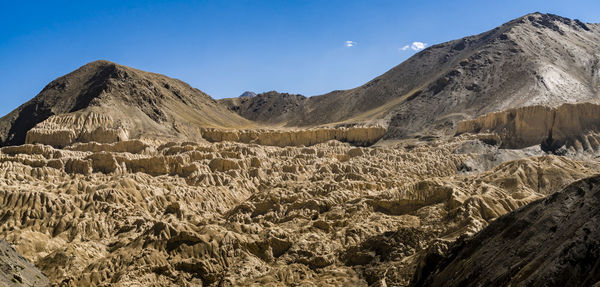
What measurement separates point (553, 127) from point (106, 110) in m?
61.8

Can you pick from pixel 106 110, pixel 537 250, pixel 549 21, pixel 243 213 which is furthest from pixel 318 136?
pixel 537 250

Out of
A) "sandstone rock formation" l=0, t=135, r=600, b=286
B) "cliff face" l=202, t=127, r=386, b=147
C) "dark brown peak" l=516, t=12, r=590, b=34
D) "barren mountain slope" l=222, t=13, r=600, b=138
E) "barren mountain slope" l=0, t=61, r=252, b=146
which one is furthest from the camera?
"dark brown peak" l=516, t=12, r=590, b=34

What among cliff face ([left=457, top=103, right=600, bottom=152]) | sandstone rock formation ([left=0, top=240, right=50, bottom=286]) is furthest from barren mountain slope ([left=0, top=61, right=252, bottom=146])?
sandstone rock formation ([left=0, top=240, right=50, bottom=286])

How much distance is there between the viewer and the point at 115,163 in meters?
48.9

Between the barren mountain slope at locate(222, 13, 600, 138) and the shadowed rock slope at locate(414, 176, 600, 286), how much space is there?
54.3 metres

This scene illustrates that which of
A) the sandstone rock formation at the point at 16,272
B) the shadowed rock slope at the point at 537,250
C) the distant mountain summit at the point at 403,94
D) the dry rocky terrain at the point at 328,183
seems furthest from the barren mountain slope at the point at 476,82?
the sandstone rock formation at the point at 16,272

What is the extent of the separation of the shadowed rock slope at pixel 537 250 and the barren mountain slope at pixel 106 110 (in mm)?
62357

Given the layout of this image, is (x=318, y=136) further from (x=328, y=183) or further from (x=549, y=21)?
(x=549, y=21)

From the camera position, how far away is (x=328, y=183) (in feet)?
122

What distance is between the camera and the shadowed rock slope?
34.3ft

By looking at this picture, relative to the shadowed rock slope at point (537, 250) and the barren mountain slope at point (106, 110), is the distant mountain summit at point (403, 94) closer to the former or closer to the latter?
the barren mountain slope at point (106, 110)

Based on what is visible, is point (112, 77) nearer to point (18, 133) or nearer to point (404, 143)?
point (18, 133)

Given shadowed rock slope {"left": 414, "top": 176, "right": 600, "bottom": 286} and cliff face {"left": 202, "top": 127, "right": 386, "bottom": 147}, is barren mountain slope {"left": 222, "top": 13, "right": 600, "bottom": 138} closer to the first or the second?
cliff face {"left": 202, "top": 127, "right": 386, "bottom": 147}

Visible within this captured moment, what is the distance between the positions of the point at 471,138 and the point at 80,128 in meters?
52.8
